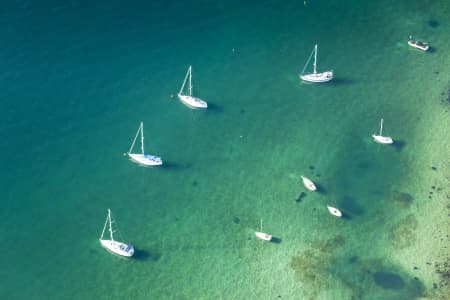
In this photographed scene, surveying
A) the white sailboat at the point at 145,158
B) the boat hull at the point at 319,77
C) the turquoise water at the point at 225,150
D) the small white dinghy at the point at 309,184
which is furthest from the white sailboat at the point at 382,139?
the white sailboat at the point at 145,158

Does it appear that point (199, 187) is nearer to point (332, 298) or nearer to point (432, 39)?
point (332, 298)

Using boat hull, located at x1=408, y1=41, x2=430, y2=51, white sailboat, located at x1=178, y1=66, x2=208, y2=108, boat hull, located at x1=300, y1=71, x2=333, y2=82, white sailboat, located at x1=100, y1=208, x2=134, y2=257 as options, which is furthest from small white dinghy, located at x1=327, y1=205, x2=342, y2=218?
boat hull, located at x1=408, y1=41, x2=430, y2=51

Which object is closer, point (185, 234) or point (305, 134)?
point (185, 234)

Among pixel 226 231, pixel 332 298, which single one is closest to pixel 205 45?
pixel 226 231

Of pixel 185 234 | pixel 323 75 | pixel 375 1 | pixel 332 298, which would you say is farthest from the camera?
pixel 375 1

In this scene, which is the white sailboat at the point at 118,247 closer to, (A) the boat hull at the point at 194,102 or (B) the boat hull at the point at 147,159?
(B) the boat hull at the point at 147,159

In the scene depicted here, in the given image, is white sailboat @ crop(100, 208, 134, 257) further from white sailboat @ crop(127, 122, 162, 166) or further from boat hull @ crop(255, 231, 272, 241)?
boat hull @ crop(255, 231, 272, 241)

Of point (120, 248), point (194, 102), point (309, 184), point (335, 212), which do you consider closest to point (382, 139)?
point (309, 184)

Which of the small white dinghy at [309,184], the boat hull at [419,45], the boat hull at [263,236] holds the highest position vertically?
the boat hull at [419,45]
